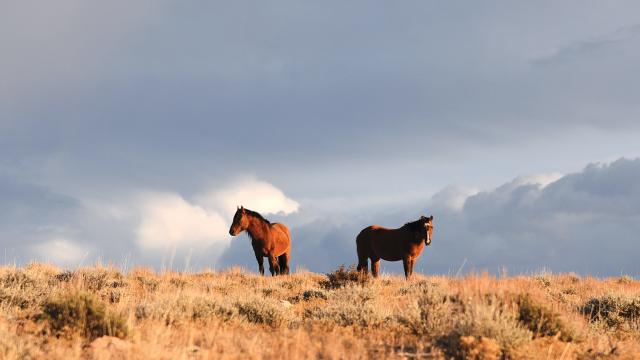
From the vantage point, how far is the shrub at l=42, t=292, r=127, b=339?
754cm

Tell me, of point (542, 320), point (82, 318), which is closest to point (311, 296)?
point (542, 320)

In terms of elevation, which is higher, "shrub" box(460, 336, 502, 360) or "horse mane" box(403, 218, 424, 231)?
"horse mane" box(403, 218, 424, 231)

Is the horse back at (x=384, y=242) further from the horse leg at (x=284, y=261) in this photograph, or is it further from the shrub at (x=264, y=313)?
the shrub at (x=264, y=313)

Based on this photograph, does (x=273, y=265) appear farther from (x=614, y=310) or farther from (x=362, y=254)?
(x=614, y=310)

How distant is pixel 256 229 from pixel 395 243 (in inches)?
204

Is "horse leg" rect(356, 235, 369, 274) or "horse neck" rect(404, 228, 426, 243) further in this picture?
"horse leg" rect(356, 235, 369, 274)

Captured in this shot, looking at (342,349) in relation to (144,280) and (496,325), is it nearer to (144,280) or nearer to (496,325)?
(496,325)

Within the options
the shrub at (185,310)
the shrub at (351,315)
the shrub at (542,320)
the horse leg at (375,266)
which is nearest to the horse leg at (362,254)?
the horse leg at (375,266)

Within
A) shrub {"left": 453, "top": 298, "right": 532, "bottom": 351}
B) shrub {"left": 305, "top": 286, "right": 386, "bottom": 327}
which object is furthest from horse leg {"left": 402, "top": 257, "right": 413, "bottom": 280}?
shrub {"left": 453, "top": 298, "right": 532, "bottom": 351}

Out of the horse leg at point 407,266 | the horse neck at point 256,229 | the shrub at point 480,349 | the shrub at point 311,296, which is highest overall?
the horse neck at point 256,229

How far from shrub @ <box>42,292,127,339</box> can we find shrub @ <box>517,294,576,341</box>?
5.61 m

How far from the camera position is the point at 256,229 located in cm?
2122

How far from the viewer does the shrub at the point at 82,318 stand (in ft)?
24.7

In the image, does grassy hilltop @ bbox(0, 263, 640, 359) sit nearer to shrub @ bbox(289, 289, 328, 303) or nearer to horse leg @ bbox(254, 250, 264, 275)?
shrub @ bbox(289, 289, 328, 303)
